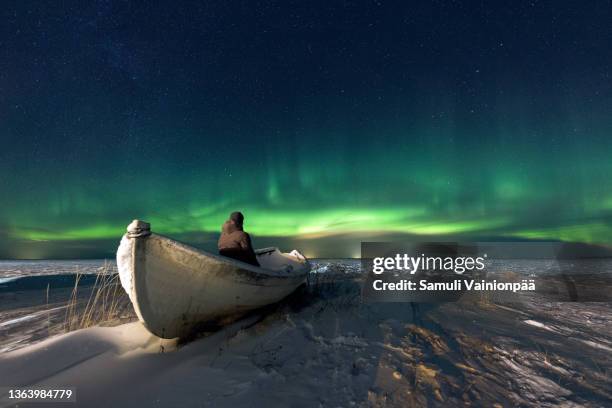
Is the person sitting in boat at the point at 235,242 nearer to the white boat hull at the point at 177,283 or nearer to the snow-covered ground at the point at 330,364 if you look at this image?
the white boat hull at the point at 177,283

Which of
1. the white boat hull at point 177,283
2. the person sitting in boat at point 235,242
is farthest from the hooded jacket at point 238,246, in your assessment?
the white boat hull at point 177,283

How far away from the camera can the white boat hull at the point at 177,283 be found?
157 inches

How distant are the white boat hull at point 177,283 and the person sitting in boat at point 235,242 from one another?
40.2 inches

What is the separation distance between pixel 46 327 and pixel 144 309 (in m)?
5.26

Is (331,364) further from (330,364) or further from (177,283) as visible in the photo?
(177,283)

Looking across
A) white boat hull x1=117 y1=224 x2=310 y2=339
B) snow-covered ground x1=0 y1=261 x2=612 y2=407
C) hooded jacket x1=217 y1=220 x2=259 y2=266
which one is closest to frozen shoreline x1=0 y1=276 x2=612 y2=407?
snow-covered ground x1=0 y1=261 x2=612 y2=407

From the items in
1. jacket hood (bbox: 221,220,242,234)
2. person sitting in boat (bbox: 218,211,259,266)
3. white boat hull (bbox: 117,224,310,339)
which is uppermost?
jacket hood (bbox: 221,220,242,234)

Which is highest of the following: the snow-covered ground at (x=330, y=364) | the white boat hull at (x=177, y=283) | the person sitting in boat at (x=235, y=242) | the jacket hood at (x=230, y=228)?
the jacket hood at (x=230, y=228)

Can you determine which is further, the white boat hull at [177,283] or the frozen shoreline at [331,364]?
the white boat hull at [177,283]

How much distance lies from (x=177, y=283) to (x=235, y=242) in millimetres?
1985

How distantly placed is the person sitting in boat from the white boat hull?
3.35 ft

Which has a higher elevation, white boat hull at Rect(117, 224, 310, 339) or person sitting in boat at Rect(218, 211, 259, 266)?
person sitting in boat at Rect(218, 211, 259, 266)

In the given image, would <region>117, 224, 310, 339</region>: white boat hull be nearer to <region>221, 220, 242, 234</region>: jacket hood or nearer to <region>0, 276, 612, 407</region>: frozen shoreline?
<region>0, 276, 612, 407</region>: frozen shoreline

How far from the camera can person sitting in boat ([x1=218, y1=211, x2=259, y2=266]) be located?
6152mm
